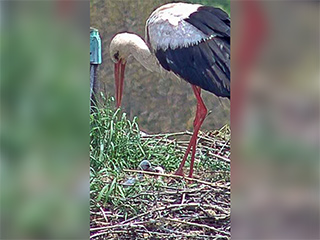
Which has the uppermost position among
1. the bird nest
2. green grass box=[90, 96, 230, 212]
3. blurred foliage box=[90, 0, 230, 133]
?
blurred foliage box=[90, 0, 230, 133]

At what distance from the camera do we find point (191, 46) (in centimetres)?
192

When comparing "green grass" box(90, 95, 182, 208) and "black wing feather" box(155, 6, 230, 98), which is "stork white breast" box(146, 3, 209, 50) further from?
"green grass" box(90, 95, 182, 208)

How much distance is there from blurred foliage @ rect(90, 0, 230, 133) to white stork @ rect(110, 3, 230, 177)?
0.27 ft

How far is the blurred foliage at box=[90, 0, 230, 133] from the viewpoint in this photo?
217 centimetres

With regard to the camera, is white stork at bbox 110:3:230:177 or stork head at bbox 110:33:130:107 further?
stork head at bbox 110:33:130:107

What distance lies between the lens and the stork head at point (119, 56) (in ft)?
7.18

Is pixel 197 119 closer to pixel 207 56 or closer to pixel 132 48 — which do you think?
pixel 207 56

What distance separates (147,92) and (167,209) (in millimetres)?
652

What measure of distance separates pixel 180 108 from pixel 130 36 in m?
0.38

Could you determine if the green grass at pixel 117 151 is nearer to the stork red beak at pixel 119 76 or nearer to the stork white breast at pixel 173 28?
the stork red beak at pixel 119 76
